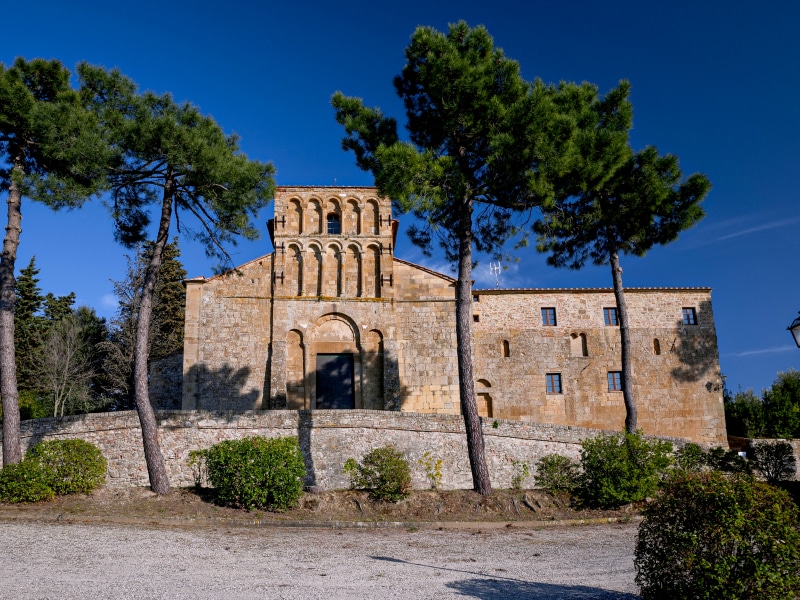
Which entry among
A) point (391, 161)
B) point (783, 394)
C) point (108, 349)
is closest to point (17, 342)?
point (108, 349)

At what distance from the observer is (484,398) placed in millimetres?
27469

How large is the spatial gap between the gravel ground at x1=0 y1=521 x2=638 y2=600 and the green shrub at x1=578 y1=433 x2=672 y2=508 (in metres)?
2.61

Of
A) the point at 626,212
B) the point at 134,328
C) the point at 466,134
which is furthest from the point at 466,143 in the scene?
the point at 134,328

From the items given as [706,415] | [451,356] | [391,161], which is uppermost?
[391,161]

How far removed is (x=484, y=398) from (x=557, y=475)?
10.4 metres

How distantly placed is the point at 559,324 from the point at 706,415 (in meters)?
7.38

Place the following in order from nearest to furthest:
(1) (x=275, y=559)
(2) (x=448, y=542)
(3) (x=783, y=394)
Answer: (1) (x=275, y=559) < (2) (x=448, y=542) < (3) (x=783, y=394)

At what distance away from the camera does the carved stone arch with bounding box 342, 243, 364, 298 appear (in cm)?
2650

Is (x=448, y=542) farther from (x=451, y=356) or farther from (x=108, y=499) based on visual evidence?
(x=451, y=356)

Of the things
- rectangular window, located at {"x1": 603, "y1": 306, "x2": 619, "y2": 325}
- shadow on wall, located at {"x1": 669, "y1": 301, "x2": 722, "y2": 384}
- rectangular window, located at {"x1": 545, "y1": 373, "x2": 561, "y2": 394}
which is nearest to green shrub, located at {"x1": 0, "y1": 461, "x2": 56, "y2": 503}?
rectangular window, located at {"x1": 545, "y1": 373, "x2": 561, "y2": 394}

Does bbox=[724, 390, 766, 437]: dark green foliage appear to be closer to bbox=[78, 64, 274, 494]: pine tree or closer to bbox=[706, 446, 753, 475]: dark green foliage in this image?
bbox=[706, 446, 753, 475]: dark green foliage

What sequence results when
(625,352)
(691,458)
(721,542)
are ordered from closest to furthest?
(721,542), (691,458), (625,352)

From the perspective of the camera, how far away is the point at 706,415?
88.8 ft

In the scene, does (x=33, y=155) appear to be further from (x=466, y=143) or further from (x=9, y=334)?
(x=466, y=143)
